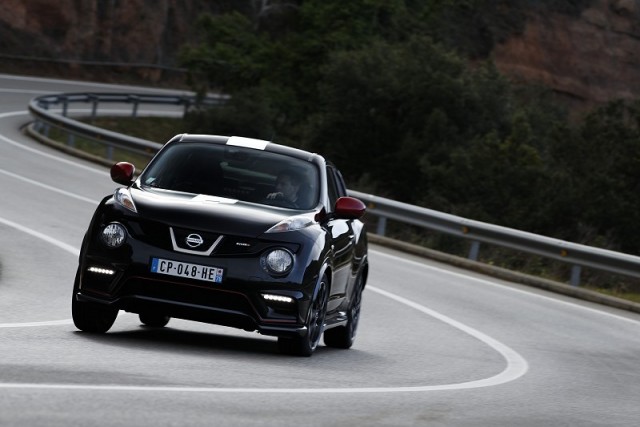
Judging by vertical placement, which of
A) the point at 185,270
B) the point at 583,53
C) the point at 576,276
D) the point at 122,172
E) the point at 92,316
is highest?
the point at 583,53

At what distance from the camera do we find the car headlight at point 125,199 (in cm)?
1002

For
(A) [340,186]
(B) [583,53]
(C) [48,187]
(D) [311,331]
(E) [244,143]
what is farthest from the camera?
(B) [583,53]

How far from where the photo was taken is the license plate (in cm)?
972

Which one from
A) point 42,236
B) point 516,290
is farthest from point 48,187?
point 516,290

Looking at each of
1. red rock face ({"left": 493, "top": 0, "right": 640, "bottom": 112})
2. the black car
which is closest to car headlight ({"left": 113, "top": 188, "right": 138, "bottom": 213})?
the black car

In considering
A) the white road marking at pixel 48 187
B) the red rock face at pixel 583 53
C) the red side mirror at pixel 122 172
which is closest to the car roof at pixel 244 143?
the red side mirror at pixel 122 172

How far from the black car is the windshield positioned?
13mm

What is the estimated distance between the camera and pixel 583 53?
263 feet

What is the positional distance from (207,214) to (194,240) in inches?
9.3

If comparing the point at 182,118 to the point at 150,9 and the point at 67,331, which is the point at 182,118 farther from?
the point at 67,331

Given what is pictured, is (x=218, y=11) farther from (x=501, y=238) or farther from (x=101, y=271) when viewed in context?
(x=101, y=271)

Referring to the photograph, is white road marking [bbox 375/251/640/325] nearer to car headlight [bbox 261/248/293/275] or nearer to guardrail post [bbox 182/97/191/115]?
car headlight [bbox 261/248/293/275]

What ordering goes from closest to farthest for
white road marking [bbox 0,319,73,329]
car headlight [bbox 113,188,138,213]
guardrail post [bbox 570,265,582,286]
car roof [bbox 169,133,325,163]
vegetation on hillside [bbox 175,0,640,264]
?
car headlight [bbox 113,188,138,213] → white road marking [bbox 0,319,73,329] → car roof [bbox 169,133,325,163] → guardrail post [bbox 570,265,582,286] → vegetation on hillside [bbox 175,0,640,264]

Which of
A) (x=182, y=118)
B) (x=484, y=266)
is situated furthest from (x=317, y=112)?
(x=484, y=266)
